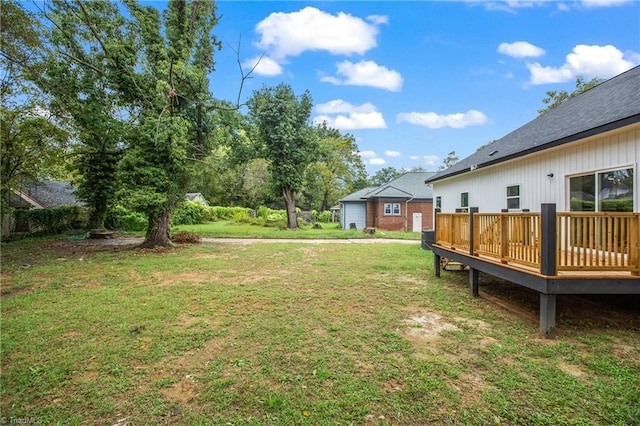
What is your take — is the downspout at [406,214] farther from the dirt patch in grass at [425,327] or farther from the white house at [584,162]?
the dirt patch in grass at [425,327]

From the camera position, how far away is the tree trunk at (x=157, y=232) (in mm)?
12605

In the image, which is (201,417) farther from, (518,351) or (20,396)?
(518,351)

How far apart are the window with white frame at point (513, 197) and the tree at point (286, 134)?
51.7 ft

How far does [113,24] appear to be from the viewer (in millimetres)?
11359

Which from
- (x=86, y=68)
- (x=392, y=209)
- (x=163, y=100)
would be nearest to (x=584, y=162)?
(x=163, y=100)

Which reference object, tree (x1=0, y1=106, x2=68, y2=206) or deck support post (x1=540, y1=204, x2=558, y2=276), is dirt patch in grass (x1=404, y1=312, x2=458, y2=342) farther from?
tree (x1=0, y1=106, x2=68, y2=206)

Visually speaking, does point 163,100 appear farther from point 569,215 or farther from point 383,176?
point 383,176

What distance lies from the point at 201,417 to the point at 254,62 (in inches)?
309

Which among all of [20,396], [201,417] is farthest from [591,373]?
[20,396]

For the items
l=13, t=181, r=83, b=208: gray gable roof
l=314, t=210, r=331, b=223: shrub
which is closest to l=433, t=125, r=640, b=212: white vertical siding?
l=13, t=181, r=83, b=208: gray gable roof

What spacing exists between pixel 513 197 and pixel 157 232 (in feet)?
42.6

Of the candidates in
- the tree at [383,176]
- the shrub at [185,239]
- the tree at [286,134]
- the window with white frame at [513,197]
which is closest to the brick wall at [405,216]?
the tree at [286,134]

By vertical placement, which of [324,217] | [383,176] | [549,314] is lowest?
[549,314]

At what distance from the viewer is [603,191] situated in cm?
560
